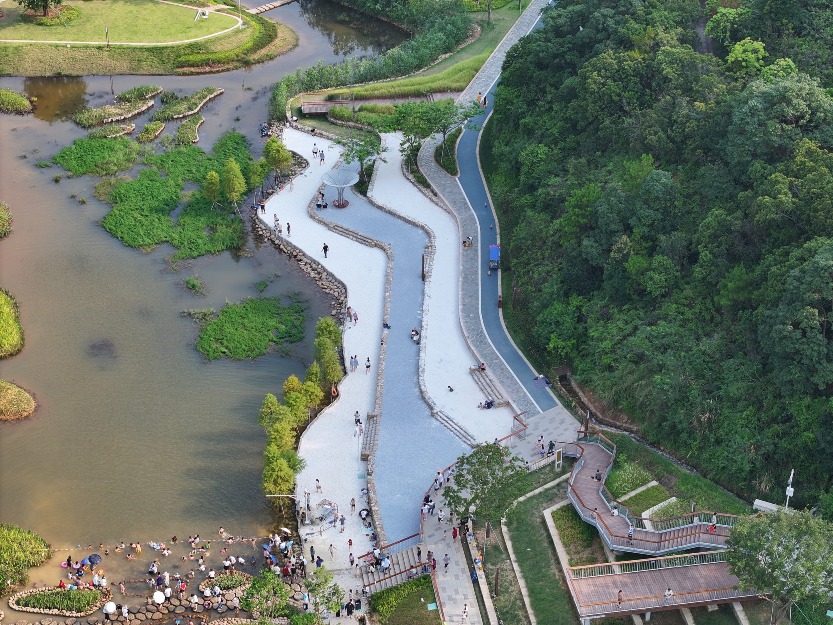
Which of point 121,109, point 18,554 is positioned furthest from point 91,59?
point 18,554

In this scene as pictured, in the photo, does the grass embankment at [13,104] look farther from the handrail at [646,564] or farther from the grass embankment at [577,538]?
the handrail at [646,564]

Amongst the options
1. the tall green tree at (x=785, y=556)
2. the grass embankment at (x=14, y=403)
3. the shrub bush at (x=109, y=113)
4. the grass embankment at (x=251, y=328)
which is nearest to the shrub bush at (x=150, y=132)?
the shrub bush at (x=109, y=113)

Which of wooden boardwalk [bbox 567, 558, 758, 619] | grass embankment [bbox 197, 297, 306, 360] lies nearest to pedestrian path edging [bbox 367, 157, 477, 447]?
grass embankment [bbox 197, 297, 306, 360]

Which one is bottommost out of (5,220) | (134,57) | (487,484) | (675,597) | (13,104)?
(13,104)

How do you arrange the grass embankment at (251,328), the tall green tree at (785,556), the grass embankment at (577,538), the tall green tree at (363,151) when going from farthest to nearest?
the tall green tree at (363,151)
the grass embankment at (251,328)
the grass embankment at (577,538)
the tall green tree at (785,556)

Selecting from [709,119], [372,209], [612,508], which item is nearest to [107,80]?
[372,209]

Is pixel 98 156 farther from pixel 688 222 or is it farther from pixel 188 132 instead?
pixel 688 222
